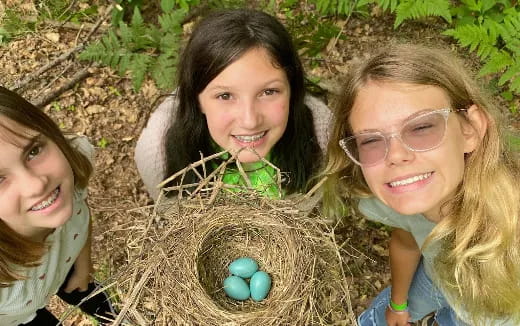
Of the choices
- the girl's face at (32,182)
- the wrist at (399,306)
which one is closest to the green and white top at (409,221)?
the wrist at (399,306)

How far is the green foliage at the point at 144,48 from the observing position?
10.6 ft

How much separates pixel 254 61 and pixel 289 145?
0.65 meters

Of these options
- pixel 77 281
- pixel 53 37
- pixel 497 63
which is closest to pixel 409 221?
pixel 497 63

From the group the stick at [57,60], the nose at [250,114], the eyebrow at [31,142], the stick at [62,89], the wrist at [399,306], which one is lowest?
the wrist at [399,306]

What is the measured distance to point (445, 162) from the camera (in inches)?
68.6

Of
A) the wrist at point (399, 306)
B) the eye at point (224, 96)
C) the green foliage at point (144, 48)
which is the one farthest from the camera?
the green foliage at point (144, 48)

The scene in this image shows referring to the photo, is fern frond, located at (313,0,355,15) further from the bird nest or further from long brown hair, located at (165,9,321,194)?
the bird nest

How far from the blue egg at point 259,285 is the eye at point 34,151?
1069 mm

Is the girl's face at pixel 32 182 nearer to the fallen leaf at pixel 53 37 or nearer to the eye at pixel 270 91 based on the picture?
the eye at pixel 270 91

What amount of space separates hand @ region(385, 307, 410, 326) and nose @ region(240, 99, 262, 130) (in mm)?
1447

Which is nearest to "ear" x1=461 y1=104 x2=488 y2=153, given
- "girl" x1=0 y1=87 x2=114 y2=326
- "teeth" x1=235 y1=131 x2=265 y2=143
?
"teeth" x1=235 y1=131 x2=265 y2=143

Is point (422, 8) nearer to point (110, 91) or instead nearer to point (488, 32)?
point (488, 32)

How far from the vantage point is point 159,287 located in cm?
178

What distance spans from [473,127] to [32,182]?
1779 millimetres
